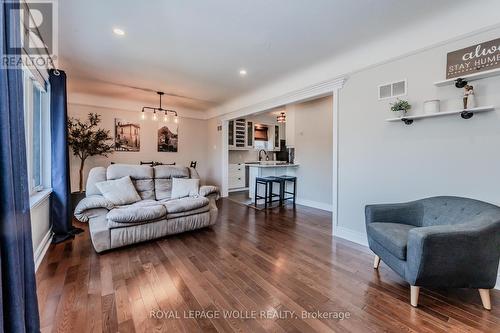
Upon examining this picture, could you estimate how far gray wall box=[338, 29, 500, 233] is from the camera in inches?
83.2

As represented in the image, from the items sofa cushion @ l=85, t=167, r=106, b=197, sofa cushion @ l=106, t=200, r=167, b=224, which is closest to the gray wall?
sofa cushion @ l=106, t=200, r=167, b=224

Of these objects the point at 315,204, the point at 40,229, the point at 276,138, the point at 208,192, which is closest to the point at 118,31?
the point at 208,192

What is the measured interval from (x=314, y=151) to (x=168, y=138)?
399 centimetres

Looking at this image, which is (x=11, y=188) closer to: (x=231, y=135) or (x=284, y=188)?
(x=284, y=188)

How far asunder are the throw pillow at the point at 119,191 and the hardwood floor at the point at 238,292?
2.16 feet

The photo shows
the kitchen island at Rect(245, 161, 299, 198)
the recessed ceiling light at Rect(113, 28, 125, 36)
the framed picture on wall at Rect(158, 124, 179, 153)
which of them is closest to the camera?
the recessed ceiling light at Rect(113, 28, 125, 36)

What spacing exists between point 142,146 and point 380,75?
5512mm

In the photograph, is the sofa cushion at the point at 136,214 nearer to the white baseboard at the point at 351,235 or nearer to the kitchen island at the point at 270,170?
the white baseboard at the point at 351,235

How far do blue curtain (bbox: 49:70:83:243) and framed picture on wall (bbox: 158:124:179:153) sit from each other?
3027 mm

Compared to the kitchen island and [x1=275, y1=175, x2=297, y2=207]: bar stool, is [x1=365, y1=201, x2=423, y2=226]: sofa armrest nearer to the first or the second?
[x1=275, y1=175, x2=297, y2=207]: bar stool

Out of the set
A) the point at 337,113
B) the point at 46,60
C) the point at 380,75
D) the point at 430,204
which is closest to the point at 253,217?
the point at 337,113

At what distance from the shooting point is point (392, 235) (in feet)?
6.61

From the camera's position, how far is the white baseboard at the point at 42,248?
241cm

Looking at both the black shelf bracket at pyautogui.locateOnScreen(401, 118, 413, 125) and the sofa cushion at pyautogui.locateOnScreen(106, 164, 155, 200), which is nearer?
the black shelf bracket at pyautogui.locateOnScreen(401, 118, 413, 125)
